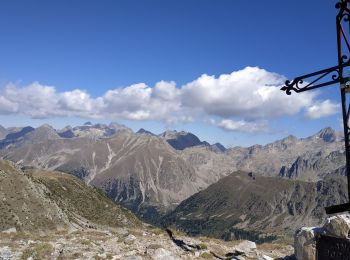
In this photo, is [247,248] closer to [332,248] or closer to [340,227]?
[340,227]

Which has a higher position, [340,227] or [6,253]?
[340,227]

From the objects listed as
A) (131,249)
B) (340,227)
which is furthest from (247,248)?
(340,227)

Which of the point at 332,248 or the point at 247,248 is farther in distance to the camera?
the point at 247,248

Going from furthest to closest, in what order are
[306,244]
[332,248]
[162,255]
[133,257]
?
[162,255], [133,257], [306,244], [332,248]

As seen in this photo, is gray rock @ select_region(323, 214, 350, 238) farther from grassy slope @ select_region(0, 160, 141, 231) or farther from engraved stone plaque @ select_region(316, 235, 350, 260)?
grassy slope @ select_region(0, 160, 141, 231)

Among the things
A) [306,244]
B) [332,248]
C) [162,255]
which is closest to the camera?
[332,248]

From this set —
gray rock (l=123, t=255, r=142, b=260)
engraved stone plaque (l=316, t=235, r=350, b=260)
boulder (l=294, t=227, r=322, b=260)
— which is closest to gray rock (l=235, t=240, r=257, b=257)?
gray rock (l=123, t=255, r=142, b=260)

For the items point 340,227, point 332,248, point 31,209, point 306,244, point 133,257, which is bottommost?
point 31,209

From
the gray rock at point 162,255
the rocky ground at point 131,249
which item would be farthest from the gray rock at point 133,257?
the gray rock at point 162,255

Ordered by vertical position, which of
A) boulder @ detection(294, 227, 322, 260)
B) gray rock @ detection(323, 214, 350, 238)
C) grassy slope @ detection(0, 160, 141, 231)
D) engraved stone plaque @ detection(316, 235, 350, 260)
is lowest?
grassy slope @ detection(0, 160, 141, 231)

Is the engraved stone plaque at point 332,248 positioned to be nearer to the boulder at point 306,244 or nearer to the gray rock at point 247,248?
the boulder at point 306,244
